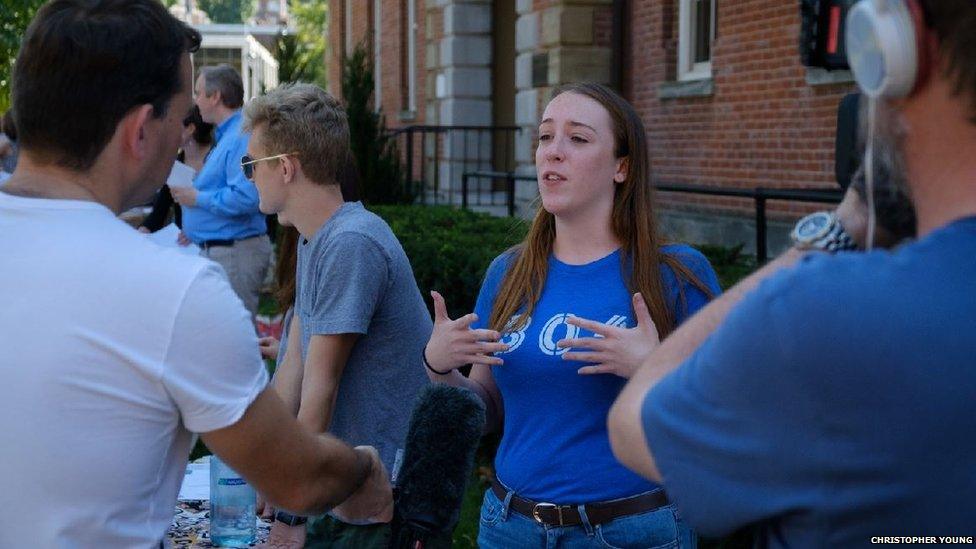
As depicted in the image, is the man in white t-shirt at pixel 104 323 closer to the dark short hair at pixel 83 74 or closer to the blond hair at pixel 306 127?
the dark short hair at pixel 83 74

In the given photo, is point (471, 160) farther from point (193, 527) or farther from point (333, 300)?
point (193, 527)

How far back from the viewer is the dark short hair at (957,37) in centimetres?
130

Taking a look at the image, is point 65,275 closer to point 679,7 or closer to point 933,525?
point 933,525

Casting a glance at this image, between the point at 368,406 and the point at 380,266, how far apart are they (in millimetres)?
397

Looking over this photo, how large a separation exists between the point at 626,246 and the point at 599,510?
70cm

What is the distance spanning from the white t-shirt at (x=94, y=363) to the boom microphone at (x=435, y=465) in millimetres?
466

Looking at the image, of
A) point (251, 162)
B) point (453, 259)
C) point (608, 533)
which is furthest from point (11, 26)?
point (608, 533)

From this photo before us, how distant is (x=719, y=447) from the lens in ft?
4.63

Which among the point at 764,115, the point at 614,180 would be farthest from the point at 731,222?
the point at 614,180

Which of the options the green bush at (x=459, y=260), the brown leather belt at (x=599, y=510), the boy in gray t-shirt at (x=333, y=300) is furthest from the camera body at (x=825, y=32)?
the green bush at (x=459, y=260)

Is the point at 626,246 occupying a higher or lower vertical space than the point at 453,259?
higher

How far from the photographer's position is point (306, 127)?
3.61 metres

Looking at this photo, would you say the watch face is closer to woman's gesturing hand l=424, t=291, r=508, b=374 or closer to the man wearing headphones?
the man wearing headphones

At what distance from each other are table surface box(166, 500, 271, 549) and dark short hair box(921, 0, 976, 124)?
2.34m
